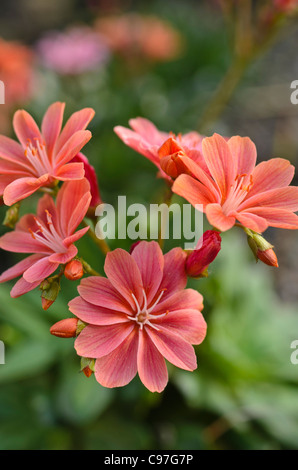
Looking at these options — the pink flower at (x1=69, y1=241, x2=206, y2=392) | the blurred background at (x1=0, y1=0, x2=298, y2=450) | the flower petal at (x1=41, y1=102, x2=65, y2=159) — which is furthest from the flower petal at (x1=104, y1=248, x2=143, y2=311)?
the blurred background at (x1=0, y1=0, x2=298, y2=450)

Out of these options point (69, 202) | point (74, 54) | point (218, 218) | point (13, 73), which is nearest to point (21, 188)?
point (69, 202)

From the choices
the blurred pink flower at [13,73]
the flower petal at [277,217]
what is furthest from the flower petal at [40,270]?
the blurred pink flower at [13,73]

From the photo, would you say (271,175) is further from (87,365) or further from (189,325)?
(87,365)

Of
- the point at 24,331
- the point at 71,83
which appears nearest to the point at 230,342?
the point at 24,331

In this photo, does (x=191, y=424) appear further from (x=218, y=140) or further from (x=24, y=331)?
(x=218, y=140)

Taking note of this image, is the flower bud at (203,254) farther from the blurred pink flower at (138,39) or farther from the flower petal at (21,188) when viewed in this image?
the blurred pink flower at (138,39)
